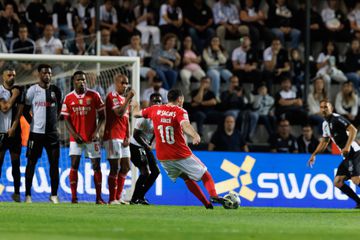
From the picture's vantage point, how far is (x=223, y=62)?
23609 millimetres

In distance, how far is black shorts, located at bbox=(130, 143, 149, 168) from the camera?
17.4 metres

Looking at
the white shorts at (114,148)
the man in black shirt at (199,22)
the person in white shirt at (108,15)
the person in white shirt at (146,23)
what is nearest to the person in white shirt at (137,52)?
the person in white shirt at (146,23)

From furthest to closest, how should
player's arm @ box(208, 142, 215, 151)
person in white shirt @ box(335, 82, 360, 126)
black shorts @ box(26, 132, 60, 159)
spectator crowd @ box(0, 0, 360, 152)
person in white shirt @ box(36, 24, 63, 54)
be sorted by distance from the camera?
A: person in white shirt @ box(335, 82, 360, 126), spectator crowd @ box(0, 0, 360, 152), person in white shirt @ box(36, 24, 63, 54), player's arm @ box(208, 142, 215, 151), black shorts @ box(26, 132, 60, 159)

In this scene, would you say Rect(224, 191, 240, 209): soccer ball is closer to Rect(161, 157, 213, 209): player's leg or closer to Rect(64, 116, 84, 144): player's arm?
Rect(161, 157, 213, 209): player's leg

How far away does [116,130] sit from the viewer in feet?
56.1

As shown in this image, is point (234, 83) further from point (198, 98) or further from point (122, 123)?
point (122, 123)

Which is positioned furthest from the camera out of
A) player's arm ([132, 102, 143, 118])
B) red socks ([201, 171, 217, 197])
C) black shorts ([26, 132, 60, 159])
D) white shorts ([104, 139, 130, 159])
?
white shorts ([104, 139, 130, 159])

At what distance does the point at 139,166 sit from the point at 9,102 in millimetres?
2479

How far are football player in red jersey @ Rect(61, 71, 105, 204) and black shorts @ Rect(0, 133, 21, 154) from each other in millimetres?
914

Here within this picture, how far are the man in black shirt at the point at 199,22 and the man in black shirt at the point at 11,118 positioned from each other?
766 cm

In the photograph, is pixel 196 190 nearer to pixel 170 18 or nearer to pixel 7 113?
pixel 7 113

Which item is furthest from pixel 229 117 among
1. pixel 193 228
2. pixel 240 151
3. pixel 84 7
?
pixel 193 228

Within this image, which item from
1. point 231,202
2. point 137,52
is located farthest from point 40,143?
point 137,52

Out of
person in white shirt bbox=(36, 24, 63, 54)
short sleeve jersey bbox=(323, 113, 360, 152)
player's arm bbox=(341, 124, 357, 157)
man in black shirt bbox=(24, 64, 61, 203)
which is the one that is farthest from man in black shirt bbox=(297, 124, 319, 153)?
man in black shirt bbox=(24, 64, 61, 203)
